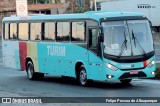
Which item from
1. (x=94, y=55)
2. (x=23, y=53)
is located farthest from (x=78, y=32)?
(x=23, y=53)

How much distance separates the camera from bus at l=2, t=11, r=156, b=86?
19.9m

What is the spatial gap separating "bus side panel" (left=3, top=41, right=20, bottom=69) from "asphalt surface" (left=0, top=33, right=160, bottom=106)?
1261 mm

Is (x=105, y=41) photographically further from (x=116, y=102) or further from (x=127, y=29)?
(x=116, y=102)

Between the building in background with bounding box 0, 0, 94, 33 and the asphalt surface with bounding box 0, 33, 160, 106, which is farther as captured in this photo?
the building in background with bounding box 0, 0, 94, 33

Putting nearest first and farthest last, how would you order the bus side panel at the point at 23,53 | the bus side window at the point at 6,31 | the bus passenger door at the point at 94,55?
the bus passenger door at the point at 94,55 < the bus side panel at the point at 23,53 < the bus side window at the point at 6,31

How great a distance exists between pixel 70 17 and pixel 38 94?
467 centimetres

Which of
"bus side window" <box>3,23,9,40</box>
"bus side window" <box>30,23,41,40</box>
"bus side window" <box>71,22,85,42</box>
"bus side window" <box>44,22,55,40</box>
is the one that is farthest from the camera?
"bus side window" <box>3,23,9,40</box>

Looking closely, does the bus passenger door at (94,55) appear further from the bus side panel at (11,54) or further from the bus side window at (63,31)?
the bus side panel at (11,54)

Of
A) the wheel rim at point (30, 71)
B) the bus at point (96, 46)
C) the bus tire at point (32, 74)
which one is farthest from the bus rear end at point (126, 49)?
the wheel rim at point (30, 71)

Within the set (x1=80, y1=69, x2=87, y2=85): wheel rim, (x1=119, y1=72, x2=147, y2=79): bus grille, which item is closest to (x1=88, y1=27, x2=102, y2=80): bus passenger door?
(x1=80, y1=69, x2=87, y2=85): wheel rim

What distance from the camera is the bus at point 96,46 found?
19.9m

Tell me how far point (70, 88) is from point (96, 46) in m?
1.81

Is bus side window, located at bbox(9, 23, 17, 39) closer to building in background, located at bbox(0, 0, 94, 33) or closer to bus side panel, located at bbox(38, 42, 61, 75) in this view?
bus side panel, located at bbox(38, 42, 61, 75)

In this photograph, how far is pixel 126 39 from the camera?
20.0m
